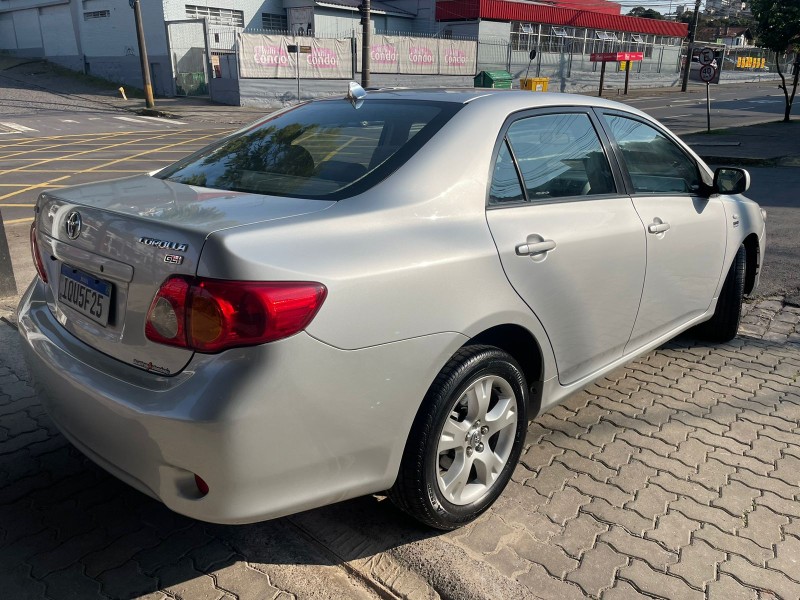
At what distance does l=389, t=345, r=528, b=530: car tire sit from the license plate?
1.11 meters

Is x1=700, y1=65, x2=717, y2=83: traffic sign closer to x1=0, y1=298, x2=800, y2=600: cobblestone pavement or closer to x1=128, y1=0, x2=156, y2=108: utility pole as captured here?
x1=0, y1=298, x2=800, y2=600: cobblestone pavement

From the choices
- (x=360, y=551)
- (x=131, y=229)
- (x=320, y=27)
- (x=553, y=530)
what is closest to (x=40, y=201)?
(x=131, y=229)

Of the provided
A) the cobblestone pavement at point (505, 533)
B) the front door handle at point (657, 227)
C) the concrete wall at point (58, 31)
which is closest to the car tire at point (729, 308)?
the cobblestone pavement at point (505, 533)

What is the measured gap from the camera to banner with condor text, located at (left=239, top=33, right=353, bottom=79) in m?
29.5

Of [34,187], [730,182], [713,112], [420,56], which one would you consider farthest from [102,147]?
[713,112]

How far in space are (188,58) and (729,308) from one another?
34.2 m

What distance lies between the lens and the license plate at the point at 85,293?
7.29 feet

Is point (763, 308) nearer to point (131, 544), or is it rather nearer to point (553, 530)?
point (553, 530)

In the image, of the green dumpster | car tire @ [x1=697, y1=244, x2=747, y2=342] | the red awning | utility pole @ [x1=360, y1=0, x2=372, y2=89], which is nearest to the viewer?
car tire @ [x1=697, y1=244, x2=747, y2=342]

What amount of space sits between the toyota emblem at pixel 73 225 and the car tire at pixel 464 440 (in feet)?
4.36

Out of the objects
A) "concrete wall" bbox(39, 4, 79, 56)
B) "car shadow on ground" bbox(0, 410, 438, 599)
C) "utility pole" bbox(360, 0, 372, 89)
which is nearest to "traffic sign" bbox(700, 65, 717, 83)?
"utility pole" bbox(360, 0, 372, 89)

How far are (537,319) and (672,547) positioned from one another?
1.01 meters

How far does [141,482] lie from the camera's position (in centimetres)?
215

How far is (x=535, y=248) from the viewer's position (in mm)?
2646
